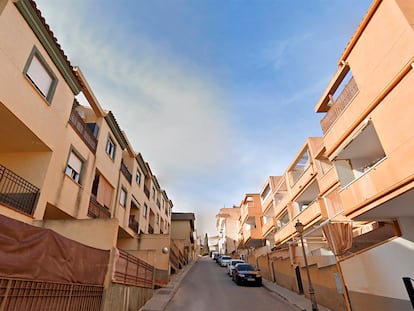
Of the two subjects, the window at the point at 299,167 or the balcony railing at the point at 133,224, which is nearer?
the window at the point at 299,167

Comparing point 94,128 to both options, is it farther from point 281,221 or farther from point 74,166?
point 281,221

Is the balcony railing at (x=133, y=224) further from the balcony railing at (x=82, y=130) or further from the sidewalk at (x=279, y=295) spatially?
the balcony railing at (x=82, y=130)

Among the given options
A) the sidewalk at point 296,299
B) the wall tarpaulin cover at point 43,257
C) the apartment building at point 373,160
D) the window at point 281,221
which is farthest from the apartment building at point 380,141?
the window at point 281,221

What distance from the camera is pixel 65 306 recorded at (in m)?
6.18

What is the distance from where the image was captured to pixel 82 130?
14.1 m

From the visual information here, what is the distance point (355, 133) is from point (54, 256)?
10.8 metres

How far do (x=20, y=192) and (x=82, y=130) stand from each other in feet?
17.5

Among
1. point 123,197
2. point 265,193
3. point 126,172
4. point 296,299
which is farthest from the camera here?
point 265,193

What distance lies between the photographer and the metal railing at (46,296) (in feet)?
14.9

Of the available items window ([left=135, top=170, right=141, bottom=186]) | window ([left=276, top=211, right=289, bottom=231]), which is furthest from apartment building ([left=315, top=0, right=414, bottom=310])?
window ([left=135, top=170, right=141, bottom=186])

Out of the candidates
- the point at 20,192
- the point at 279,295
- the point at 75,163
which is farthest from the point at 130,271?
the point at 279,295

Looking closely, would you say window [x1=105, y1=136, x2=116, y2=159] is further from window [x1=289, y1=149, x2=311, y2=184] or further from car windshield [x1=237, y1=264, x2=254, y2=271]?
window [x1=289, y1=149, x2=311, y2=184]

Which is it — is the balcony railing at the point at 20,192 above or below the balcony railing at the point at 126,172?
below

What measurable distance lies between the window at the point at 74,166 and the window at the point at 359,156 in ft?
42.1
